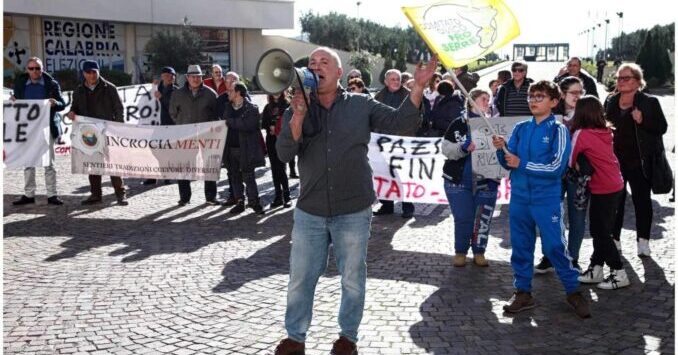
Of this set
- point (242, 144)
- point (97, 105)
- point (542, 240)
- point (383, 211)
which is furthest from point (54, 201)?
point (542, 240)

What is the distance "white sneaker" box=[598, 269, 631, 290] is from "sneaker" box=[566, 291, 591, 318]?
78cm

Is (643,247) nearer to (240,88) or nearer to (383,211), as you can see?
→ (383,211)

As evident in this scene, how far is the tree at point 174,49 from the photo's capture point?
1986 inches

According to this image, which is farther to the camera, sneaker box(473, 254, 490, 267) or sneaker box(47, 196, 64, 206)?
sneaker box(47, 196, 64, 206)

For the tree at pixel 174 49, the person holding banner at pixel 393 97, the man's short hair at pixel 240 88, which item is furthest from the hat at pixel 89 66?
the tree at pixel 174 49

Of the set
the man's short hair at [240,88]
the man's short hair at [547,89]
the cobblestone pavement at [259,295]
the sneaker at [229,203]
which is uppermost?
the man's short hair at [240,88]

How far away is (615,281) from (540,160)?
61.2 inches

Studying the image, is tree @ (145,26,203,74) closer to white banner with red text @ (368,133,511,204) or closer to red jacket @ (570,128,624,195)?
white banner with red text @ (368,133,511,204)

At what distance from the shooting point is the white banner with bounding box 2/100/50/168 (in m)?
10.4

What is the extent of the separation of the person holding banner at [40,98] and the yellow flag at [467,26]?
7351 millimetres

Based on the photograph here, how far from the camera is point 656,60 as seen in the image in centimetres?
4766

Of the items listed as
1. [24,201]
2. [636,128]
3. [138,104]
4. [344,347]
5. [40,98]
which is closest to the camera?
[344,347]

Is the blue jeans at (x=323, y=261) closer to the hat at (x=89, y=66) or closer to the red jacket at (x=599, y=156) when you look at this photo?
the red jacket at (x=599, y=156)

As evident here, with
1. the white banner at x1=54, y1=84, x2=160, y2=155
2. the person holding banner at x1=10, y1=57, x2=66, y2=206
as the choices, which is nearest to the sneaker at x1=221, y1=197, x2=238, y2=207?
the person holding banner at x1=10, y1=57, x2=66, y2=206
